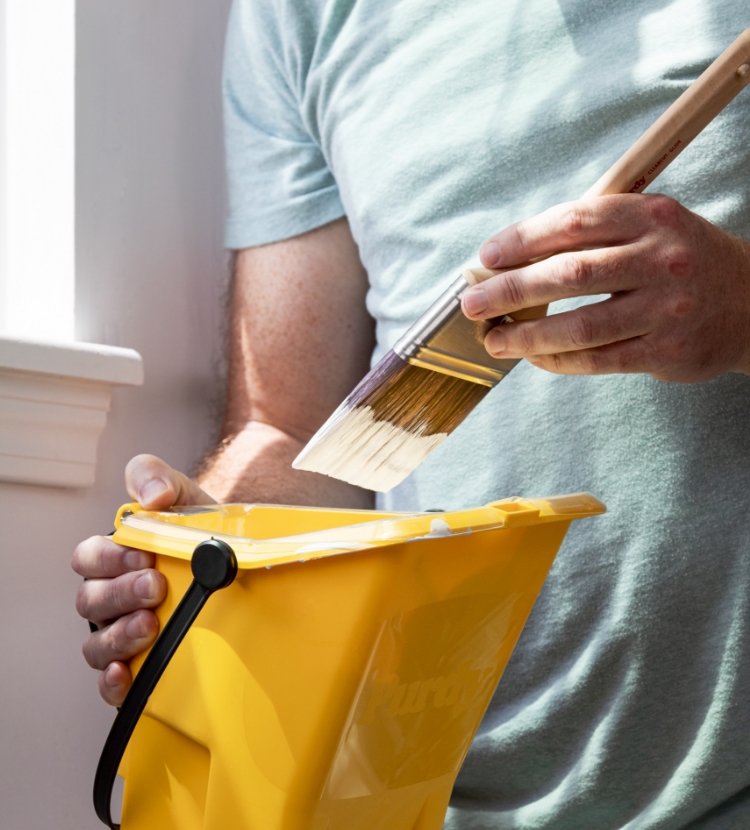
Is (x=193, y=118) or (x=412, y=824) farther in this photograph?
(x=193, y=118)

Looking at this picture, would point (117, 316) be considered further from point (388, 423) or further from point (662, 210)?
point (662, 210)

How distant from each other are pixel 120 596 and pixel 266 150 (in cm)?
60

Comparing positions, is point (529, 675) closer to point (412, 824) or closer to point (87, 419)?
point (412, 824)

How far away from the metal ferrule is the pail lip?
11 cm

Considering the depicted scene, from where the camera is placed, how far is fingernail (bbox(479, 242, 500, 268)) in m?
0.53

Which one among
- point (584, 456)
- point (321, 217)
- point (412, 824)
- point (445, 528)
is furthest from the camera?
point (321, 217)

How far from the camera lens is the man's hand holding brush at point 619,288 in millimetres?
512

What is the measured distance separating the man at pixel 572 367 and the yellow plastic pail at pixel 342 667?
0.08 meters

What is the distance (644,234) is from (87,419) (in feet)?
1.64

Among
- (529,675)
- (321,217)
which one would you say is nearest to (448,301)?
(529,675)

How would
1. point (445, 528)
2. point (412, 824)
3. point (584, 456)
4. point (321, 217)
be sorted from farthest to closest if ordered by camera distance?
point (321, 217) → point (584, 456) → point (412, 824) → point (445, 528)

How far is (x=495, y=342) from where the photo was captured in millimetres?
545

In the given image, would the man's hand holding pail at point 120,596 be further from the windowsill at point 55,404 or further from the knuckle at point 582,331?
the knuckle at point 582,331

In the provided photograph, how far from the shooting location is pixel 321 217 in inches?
38.6
